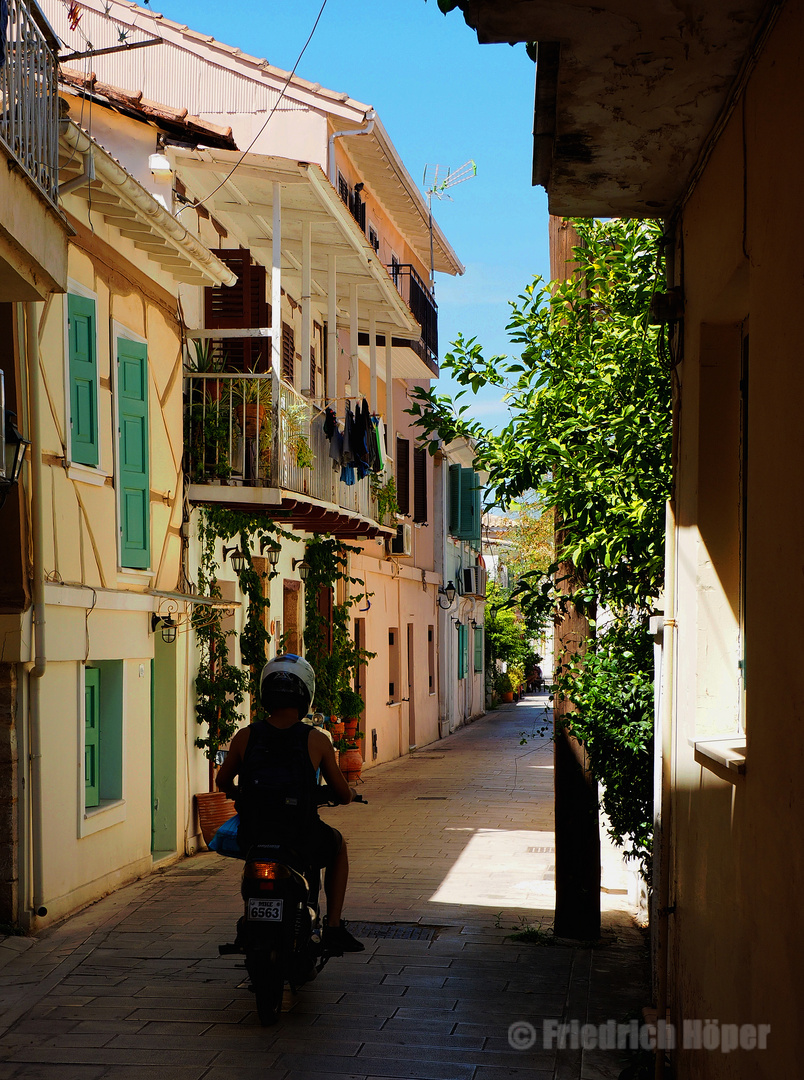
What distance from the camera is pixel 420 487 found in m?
27.1

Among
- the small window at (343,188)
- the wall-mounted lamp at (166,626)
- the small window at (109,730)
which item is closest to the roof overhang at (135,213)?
the wall-mounted lamp at (166,626)

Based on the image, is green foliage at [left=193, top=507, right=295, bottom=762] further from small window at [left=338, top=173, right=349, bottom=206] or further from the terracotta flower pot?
small window at [left=338, top=173, right=349, bottom=206]

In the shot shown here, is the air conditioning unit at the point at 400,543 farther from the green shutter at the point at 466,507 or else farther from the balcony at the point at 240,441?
the balcony at the point at 240,441

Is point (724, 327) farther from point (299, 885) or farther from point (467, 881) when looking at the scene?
point (467, 881)

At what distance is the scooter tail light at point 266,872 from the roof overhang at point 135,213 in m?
5.29

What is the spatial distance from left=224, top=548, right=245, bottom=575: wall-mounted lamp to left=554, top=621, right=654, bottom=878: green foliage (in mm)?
6518

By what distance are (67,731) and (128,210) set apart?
→ 425cm

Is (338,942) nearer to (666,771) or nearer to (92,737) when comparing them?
(666,771)

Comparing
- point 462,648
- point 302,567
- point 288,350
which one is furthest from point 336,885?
point 462,648

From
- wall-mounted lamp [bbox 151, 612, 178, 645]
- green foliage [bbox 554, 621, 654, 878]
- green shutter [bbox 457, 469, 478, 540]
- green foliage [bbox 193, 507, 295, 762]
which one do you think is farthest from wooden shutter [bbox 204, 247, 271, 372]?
green shutter [bbox 457, 469, 478, 540]

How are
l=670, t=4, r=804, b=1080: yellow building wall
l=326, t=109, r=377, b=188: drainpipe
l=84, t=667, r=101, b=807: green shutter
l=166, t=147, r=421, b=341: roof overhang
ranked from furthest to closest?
l=326, t=109, r=377, b=188: drainpipe
l=166, t=147, r=421, b=341: roof overhang
l=84, t=667, r=101, b=807: green shutter
l=670, t=4, r=804, b=1080: yellow building wall

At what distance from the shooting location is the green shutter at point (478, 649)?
3951cm

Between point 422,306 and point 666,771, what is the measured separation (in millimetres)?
21782

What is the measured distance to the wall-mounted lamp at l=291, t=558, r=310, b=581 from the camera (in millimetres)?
16938
